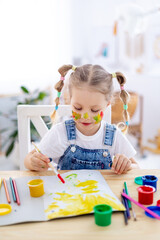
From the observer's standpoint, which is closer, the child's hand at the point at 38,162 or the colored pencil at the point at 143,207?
the colored pencil at the point at 143,207

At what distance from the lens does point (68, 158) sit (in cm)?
112

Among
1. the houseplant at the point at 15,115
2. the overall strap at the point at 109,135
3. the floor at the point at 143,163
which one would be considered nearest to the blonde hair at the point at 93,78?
the overall strap at the point at 109,135

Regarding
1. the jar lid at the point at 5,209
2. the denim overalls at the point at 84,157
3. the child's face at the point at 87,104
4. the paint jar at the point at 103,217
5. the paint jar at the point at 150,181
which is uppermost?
the child's face at the point at 87,104

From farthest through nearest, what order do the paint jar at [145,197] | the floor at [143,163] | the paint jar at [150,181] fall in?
the floor at [143,163]
the paint jar at [150,181]
the paint jar at [145,197]

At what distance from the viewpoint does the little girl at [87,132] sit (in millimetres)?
1003

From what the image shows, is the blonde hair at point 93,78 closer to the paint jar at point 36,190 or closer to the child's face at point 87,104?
the child's face at point 87,104

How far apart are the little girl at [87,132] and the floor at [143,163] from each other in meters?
1.79

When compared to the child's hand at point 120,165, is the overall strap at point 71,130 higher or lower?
higher

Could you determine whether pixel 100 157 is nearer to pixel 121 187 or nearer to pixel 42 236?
pixel 121 187

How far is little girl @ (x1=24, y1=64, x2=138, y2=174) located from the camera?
100 cm

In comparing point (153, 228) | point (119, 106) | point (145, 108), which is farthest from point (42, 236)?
point (145, 108)

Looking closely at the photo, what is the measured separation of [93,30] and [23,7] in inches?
37.1

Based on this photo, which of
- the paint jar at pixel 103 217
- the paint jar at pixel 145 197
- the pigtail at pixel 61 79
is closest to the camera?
the paint jar at pixel 103 217

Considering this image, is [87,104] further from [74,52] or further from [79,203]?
[74,52]
